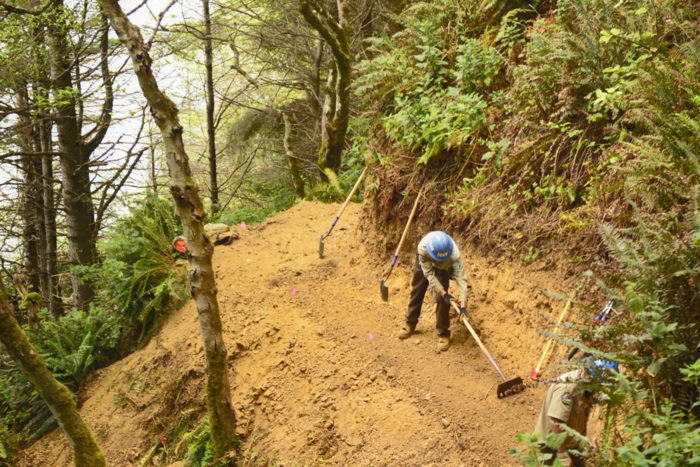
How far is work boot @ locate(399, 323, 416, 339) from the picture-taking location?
634cm

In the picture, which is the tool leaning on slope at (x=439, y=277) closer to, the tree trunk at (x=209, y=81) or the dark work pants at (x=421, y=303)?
the dark work pants at (x=421, y=303)

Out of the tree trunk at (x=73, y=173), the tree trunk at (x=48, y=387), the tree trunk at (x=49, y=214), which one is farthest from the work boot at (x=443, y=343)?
the tree trunk at (x=49, y=214)

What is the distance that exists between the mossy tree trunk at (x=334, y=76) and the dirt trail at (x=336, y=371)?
341 cm

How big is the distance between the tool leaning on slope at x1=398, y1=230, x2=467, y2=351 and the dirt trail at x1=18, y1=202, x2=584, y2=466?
25 centimetres

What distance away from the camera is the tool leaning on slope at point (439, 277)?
18.5ft

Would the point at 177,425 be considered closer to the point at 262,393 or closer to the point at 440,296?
the point at 262,393

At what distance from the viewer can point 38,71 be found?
9242 mm

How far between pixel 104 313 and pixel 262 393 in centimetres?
489

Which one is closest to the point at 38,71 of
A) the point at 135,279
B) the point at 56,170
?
the point at 56,170

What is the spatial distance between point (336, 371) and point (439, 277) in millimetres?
1924

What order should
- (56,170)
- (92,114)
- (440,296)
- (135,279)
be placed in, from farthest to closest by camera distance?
(56,170) → (92,114) → (135,279) → (440,296)

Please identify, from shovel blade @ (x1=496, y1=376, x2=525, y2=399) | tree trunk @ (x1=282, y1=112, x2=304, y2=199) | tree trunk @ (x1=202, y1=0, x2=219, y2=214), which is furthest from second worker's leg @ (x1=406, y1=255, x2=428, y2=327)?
tree trunk @ (x1=202, y1=0, x2=219, y2=214)

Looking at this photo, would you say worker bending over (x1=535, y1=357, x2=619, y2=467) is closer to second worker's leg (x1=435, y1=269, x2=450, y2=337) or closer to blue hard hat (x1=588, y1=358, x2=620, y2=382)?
blue hard hat (x1=588, y1=358, x2=620, y2=382)

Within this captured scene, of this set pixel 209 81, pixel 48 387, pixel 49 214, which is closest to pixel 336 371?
pixel 48 387
